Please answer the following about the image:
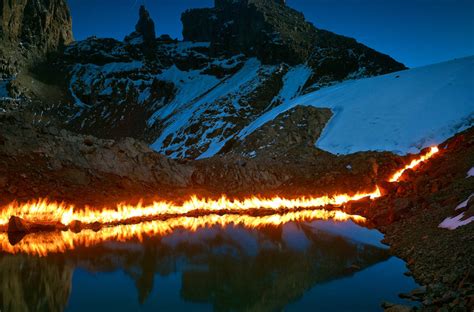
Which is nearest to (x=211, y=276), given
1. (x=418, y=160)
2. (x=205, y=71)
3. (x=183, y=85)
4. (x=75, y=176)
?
(x=75, y=176)

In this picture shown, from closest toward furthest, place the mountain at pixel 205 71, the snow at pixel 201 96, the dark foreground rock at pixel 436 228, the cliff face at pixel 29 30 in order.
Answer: the dark foreground rock at pixel 436 228, the snow at pixel 201 96, the mountain at pixel 205 71, the cliff face at pixel 29 30

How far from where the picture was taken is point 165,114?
11012cm

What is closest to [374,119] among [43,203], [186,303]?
[43,203]

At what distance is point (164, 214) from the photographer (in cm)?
1315

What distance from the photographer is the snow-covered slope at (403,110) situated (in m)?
21.8

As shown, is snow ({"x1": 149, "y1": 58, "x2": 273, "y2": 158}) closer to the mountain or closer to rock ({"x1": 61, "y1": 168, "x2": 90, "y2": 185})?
the mountain

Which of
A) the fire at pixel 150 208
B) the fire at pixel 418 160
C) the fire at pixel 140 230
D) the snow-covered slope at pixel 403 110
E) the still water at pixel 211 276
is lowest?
the still water at pixel 211 276

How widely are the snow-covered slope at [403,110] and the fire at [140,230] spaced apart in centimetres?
898

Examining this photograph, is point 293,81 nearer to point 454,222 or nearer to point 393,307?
point 454,222

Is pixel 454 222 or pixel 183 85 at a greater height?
pixel 183 85

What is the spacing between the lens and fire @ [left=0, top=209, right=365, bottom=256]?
904cm

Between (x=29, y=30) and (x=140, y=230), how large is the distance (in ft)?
495

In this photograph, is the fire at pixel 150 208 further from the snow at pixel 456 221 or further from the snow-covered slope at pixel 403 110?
the snow-covered slope at pixel 403 110

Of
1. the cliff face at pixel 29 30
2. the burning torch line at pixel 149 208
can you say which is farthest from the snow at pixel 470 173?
the cliff face at pixel 29 30
